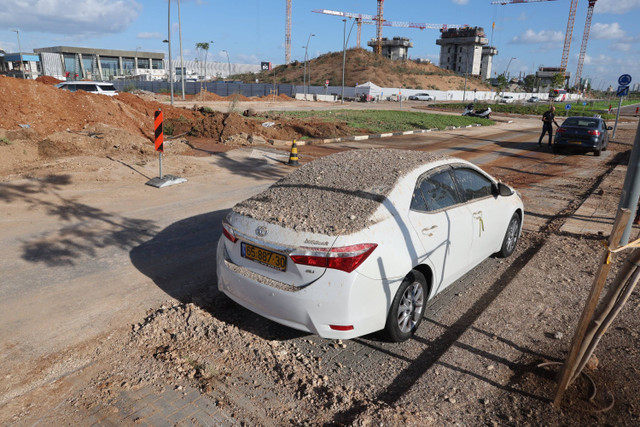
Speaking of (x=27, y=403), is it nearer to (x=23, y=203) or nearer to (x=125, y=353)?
(x=125, y=353)

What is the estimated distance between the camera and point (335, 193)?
439 cm

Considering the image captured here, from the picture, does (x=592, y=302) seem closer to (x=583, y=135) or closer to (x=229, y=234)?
(x=229, y=234)

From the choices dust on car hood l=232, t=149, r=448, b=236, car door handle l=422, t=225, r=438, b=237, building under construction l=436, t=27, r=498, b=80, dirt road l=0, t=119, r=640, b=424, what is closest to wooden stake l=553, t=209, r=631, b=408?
dirt road l=0, t=119, r=640, b=424

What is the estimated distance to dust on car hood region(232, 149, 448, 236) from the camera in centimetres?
386

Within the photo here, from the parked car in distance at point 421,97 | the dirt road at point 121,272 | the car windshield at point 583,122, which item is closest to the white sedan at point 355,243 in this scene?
the dirt road at point 121,272

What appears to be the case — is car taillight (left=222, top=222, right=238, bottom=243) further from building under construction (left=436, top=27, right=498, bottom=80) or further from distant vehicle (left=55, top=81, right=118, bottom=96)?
building under construction (left=436, top=27, right=498, bottom=80)

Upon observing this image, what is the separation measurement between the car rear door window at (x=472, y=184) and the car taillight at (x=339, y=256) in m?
1.95

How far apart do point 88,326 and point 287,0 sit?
146221 millimetres

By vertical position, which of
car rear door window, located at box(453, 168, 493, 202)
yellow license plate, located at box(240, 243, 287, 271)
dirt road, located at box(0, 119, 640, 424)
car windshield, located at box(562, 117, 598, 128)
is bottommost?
dirt road, located at box(0, 119, 640, 424)

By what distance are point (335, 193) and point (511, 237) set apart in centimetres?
330

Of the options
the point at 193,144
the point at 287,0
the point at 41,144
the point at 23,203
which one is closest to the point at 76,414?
the point at 23,203

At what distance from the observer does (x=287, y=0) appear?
134750 millimetres

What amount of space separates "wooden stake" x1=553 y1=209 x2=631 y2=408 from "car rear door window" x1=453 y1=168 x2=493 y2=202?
202 centimetres

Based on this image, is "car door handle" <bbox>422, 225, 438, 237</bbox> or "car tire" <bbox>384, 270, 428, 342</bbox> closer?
"car tire" <bbox>384, 270, 428, 342</bbox>
